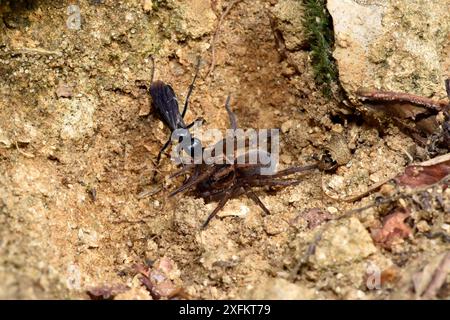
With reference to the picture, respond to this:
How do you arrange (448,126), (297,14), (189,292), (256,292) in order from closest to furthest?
1. (256,292)
2. (189,292)
3. (448,126)
4. (297,14)

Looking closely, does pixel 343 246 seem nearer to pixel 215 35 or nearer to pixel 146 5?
pixel 215 35

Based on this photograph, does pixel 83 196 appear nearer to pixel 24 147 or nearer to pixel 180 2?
pixel 24 147

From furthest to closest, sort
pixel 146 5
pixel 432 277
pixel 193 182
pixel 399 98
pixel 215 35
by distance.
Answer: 1. pixel 215 35
2. pixel 146 5
3. pixel 193 182
4. pixel 399 98
5. pixel 432 277

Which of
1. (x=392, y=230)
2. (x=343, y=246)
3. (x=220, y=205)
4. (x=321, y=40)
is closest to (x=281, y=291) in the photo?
(x=343, y=246)

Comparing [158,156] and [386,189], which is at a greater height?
[158,156]
